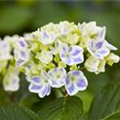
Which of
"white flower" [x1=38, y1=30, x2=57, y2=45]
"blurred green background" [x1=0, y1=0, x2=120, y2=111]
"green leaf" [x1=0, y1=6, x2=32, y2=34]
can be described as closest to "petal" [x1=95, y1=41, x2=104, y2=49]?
"white flower" [x1=38, y1=30, x2=57, y2=45]

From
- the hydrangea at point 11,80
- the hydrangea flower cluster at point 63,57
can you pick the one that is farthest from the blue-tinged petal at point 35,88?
the hydrangea at point 11,80

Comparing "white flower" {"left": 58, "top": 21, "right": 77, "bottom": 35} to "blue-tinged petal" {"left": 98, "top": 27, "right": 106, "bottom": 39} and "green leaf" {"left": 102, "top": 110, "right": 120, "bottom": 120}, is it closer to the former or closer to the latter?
"blue-tinged petal" {"left": 98, "top": 27, "right": 106, "bottom": 39}

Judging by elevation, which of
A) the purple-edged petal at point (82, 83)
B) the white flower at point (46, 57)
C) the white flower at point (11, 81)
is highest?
the white flower at point (46, 57)

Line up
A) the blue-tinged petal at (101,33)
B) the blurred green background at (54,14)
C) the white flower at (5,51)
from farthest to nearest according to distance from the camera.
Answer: the blurred green background at (54,14) → the white flower at (5,51) → the blue-tinged petal at (101,33)

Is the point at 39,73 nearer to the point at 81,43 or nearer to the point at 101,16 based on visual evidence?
the point at 81,43

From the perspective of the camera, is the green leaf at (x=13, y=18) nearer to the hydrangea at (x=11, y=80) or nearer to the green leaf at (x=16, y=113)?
the hydrangea at (x=11, y=80)

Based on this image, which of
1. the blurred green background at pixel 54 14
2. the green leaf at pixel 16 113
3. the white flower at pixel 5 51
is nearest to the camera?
the green leaf at pixel 16 113

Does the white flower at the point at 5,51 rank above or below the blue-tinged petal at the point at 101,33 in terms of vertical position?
below

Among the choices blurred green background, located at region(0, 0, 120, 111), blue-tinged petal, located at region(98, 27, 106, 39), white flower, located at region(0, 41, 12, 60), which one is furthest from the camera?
blurred green background, located at region(0, 0, 120, 111)
